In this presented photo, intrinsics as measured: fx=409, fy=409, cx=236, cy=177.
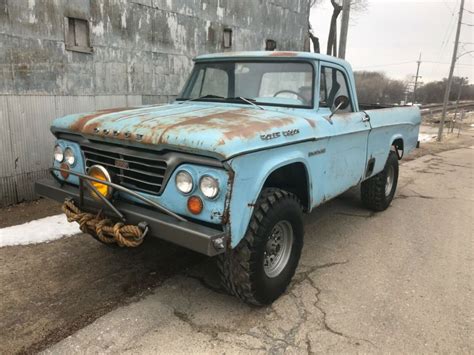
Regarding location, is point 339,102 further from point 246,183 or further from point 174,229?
point 174,229

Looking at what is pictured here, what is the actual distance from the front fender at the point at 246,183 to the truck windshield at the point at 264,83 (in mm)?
1112

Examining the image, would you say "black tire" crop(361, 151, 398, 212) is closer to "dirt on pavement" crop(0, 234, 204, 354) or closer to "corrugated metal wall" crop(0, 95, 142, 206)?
"dirt on pavement" crop(0, 234, 204, 354)

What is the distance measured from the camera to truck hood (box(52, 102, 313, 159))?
2.60 metres

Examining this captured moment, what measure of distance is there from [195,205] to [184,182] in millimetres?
168

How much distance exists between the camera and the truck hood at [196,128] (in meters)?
2.60

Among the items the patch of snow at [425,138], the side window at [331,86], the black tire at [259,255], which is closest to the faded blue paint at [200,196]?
the black tire at [259,255]

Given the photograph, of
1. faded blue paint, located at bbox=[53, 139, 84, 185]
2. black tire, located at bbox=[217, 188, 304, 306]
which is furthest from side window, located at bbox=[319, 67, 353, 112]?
faded blue paint, located at bbox=[53, 139, 84, 185]

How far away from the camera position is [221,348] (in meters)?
2.73

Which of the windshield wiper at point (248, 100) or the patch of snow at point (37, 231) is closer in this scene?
the windshield wiper at point (248, 100)

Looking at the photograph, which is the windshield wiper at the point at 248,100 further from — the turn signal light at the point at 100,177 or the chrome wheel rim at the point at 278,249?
the turn signal light at the point at 100,177

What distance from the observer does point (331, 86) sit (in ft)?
14.1

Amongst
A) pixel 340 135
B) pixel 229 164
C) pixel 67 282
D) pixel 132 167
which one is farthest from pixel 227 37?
pixel 229 164

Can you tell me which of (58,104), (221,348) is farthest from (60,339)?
(58,104)

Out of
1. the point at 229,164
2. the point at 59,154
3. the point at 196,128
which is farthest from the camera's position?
the point at 59,154
